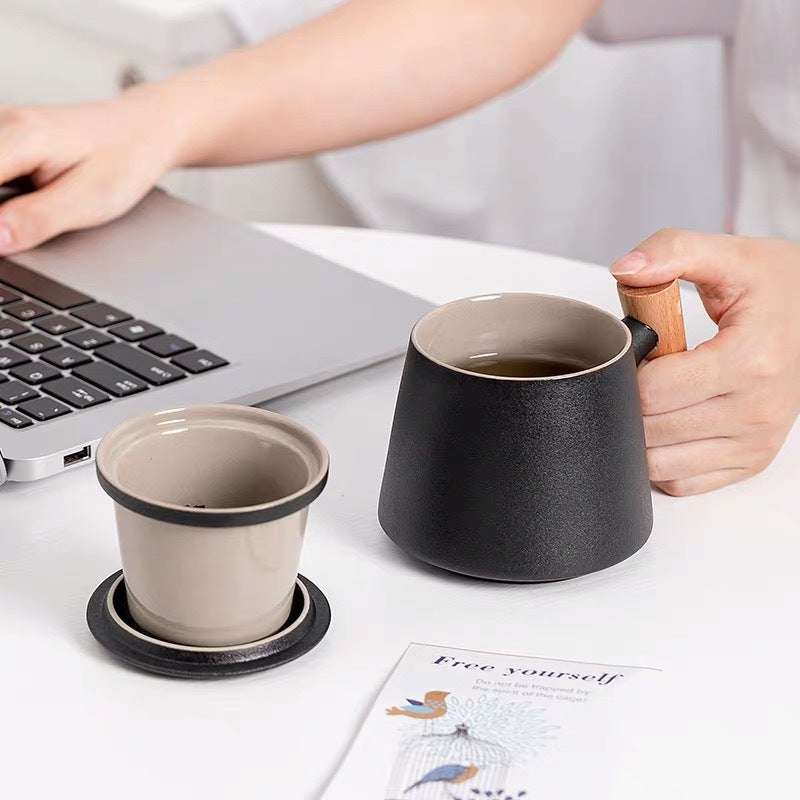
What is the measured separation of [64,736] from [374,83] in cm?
70

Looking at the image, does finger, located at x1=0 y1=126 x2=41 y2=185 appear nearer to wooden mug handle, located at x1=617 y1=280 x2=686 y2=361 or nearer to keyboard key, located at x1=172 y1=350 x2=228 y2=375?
keyboard key, located at x1=172 y1=350 x2=228 y2=375

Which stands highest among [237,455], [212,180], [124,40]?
[237,455]

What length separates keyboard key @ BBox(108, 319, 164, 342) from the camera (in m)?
0.71

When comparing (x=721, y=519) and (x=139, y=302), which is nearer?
(x=721, y=519)

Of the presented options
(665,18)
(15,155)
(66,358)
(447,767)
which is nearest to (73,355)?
(66,358)

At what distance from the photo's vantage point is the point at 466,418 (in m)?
0.52

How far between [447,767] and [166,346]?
335 millimetres

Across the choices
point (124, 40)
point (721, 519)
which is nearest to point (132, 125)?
point (721, 519)

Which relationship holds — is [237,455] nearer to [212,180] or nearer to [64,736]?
[64,736]

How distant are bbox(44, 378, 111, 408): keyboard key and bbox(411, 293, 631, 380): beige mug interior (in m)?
0.18

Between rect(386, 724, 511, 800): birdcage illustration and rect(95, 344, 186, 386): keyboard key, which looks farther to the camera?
rect(95, 344, 186, 386): keyboard key

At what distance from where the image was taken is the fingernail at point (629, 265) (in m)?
0.60

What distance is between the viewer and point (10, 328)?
2.33 ft

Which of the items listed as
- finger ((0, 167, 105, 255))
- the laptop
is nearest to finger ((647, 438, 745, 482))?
the laptop
